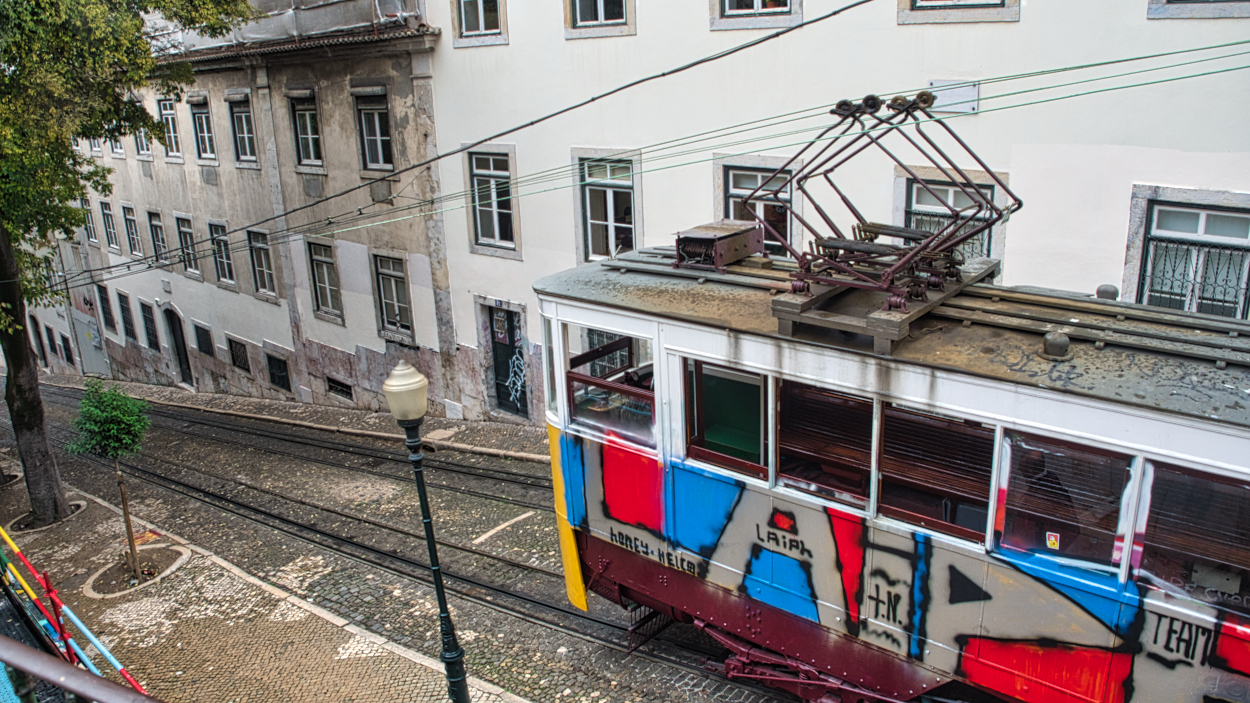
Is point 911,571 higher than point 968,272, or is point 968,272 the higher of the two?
point 968,272

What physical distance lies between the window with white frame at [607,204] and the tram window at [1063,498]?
9.27 metres

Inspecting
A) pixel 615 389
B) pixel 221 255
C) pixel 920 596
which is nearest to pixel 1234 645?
pixel 920 596

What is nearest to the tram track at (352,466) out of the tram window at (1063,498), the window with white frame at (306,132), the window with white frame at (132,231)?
the window with white frame at (306,132)

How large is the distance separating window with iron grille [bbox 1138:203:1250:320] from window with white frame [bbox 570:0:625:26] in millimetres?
7942

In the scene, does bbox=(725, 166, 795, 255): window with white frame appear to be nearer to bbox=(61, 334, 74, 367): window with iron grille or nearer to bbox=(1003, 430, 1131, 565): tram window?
bbox=(1003, 430, 1131, 565): tram window

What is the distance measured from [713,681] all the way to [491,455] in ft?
25.1

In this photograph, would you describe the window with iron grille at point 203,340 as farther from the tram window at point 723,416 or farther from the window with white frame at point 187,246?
the tram window at point 723,416

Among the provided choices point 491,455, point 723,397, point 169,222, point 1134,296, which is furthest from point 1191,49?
point 169,222

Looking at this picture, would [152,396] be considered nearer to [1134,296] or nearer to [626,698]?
[626,698]

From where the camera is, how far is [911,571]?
5730 millimetres

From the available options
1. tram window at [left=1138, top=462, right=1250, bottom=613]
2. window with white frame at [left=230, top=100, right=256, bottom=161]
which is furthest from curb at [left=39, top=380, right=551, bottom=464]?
tram window at [left=1138, top=462, right=1250, bottom=613]

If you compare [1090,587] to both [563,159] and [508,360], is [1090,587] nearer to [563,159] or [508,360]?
[563,159]

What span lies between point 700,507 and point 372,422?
43.7 ft

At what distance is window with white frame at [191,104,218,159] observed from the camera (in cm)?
2295
